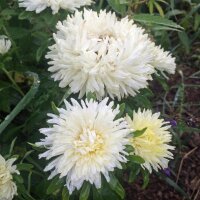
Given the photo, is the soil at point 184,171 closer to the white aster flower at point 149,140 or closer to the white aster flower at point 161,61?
the white aster flower at point 161,61

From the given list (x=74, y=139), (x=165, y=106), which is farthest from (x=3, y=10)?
(x=165, y=106)

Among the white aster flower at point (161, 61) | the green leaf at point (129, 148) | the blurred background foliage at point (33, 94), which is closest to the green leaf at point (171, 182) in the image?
the blurred background foliage at point (33, 94)

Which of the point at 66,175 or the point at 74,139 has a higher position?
the point at 74,139

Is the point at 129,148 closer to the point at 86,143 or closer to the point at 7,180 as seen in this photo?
the point at 86,143

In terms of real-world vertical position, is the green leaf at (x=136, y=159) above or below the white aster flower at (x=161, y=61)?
below

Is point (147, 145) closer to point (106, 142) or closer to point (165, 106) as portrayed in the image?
point (106, 142)
